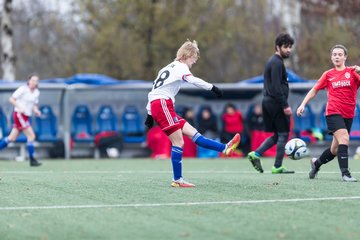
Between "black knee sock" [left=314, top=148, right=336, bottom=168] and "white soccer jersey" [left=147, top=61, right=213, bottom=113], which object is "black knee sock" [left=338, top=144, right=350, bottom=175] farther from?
"white soccer jersey" [left=147, top=61, right=213, bottom=113]

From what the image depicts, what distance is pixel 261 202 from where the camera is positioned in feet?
31.3

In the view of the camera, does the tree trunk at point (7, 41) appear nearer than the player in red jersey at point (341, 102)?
No

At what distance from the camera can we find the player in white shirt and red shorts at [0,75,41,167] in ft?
61.3

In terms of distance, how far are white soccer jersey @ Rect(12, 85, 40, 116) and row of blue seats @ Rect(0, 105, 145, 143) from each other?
16.7 feet

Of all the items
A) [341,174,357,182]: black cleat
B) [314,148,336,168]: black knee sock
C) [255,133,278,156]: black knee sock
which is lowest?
[341,174,357,182]: black cleat

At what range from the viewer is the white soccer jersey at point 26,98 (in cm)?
1894

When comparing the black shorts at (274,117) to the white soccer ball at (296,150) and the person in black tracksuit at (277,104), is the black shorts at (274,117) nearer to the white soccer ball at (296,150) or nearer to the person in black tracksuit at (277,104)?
the person in black tracksuit at (277,104)

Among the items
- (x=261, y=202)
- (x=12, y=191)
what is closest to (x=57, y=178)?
(x=12, y=191)

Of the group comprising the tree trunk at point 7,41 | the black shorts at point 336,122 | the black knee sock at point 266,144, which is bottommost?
the black knee sock at point 266,144

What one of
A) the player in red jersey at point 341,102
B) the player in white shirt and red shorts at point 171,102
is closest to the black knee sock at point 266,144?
the player in red jersey at point 341,102

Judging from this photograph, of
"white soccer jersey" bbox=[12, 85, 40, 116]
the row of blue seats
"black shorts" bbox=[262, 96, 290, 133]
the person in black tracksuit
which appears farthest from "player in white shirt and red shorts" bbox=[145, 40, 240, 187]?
the row of blue seats

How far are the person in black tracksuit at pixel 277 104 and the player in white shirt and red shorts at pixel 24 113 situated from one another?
6.15 metres

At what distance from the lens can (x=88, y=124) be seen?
24.8 metres

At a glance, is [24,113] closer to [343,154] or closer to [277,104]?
[277,104]
